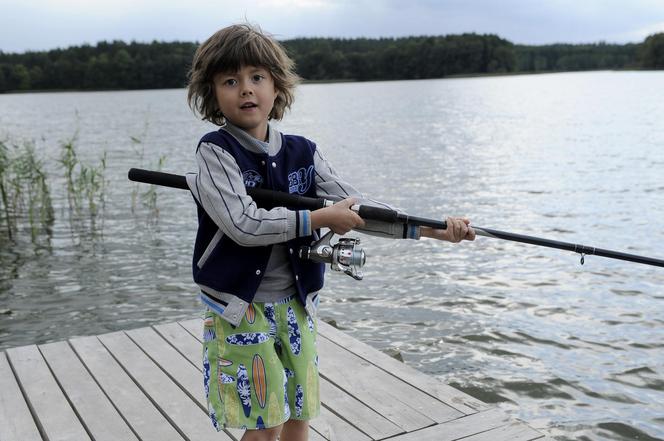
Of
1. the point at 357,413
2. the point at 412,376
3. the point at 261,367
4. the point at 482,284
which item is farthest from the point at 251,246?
the point at 482,284

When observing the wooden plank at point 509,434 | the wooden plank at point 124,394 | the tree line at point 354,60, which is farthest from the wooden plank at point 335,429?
the tree line at point 354,60

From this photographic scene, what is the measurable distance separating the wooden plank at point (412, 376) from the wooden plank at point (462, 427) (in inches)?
2.8

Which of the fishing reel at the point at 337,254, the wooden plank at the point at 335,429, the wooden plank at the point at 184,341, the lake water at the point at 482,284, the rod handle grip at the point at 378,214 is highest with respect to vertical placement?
the rod handle grip at the point at 378,214

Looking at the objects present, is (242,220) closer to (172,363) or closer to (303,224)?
(303,224)

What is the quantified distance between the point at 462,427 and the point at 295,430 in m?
1.12

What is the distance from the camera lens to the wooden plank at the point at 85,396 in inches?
132

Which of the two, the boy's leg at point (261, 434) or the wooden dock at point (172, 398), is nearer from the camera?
the boy's leg at point (261, 434)

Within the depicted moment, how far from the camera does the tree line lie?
67.4 meters

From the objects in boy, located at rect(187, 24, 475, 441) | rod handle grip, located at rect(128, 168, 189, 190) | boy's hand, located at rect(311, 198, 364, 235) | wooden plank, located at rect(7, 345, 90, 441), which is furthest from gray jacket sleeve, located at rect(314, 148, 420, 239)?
wooden plank, located at rect(7, 345, 90, 441)

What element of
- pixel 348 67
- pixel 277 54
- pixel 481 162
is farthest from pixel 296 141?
pixel 348 67

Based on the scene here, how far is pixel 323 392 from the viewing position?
376cm

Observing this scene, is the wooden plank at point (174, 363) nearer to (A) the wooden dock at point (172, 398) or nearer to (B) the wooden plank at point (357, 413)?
(A) the wooden dock at point (172, 398)

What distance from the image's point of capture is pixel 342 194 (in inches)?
102

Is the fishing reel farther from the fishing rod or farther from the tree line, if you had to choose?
the tree line
